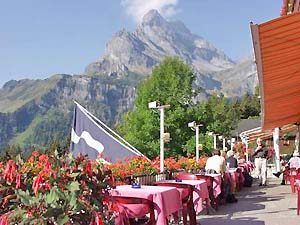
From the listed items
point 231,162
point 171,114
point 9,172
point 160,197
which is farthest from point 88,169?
point 171,114

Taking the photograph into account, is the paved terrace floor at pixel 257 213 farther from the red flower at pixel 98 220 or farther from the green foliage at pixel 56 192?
the red flower at pixel 98 220

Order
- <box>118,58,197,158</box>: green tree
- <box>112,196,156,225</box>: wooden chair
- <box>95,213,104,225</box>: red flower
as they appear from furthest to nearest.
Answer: <box>118,58,197,158</box>: green tree < <box>112,196,156,225</box>: wooden chair < <box>95,213,104,225</box>: red flower

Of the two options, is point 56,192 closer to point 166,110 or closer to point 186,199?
point 186,199

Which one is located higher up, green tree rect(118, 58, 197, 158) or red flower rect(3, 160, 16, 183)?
green tree rect(118, 58, 197, 158)

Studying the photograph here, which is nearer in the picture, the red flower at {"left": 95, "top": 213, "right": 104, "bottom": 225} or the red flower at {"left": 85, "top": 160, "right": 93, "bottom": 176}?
the red flower at {"left": 95, "top": 213, "right": 104, "bottom": 225}

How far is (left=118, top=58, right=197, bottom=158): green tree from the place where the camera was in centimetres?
3419

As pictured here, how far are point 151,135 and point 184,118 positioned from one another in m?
2.68

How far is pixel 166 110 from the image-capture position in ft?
110

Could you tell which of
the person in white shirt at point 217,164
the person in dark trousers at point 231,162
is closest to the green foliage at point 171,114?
the person in dark trousers at point 231,162

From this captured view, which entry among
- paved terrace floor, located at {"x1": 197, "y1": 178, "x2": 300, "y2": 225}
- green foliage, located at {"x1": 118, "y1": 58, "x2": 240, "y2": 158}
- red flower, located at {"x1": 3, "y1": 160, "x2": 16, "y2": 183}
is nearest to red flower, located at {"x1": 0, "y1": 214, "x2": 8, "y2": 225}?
red flower, located at {"x1": 3, "y1": 160, "x2": 16, "y2": 183}

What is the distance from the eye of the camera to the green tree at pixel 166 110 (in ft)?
112

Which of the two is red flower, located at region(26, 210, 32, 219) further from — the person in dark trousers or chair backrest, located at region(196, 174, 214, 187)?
the person in dark trousers

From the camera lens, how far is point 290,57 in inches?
289

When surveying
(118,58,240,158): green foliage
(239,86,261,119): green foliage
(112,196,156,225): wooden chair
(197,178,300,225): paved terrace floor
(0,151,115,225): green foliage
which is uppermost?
(239,86,261,119): green foliage
